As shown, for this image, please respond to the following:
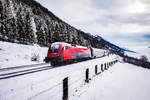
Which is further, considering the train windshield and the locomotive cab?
the train windshield

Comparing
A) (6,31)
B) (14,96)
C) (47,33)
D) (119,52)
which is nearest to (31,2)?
(47,33)

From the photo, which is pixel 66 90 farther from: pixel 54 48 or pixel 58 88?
pixel 54 48

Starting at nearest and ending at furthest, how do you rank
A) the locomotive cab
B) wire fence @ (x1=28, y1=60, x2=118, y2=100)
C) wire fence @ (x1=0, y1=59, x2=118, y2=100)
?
wire fence @ (x1=28, y1=60, x2=118, y2=100), wire fence @ (x1=0, y1=59, x2=118, y2=100), the locomotive cab

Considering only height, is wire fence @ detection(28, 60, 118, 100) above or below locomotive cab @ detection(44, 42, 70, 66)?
below

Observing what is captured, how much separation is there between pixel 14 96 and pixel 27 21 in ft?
135

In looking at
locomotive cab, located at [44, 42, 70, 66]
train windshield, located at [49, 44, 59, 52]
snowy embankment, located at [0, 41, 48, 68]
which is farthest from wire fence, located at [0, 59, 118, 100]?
snowy embankment, located at [0, 41, 48, 68]

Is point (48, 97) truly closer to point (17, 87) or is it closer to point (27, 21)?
point (17, 87)

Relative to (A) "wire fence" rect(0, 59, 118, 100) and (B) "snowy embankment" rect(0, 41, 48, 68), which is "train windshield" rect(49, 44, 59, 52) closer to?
(B) "snowy embankment" rect(0, 41, 48, 68)

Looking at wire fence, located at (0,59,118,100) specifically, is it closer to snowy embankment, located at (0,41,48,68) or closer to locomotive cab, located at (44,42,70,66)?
locomotive cab, located at (44,42,70,66)

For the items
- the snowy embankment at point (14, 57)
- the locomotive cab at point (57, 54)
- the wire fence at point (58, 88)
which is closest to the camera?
the wire fence at point (58, 88)

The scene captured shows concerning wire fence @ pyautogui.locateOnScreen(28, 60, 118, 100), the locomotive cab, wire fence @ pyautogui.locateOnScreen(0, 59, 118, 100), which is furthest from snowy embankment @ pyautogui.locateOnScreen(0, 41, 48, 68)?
wire fence @ pyautogui.locateOnScreen(28, 60, 118, 100)

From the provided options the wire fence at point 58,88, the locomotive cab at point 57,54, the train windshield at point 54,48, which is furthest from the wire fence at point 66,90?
the train windshield at point 54,48

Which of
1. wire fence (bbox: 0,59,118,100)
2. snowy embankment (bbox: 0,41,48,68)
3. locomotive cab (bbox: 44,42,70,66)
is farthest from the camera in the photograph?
snowy embankment (bbox: 0,41,48,68)

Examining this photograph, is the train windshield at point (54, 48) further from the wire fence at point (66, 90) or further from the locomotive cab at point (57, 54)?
the wire fence at point (66, 90)
